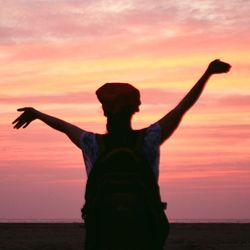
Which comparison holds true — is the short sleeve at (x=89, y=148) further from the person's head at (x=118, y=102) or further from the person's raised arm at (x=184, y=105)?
the person's raised arm at (x=184, y=105)

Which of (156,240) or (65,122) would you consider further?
(65,122)

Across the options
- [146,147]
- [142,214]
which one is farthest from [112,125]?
[142,214]

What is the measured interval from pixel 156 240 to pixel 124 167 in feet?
1.52

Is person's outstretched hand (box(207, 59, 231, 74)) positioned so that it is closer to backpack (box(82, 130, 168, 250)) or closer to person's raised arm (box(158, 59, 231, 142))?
person's raised arm (box(158, 59, 231, 142))

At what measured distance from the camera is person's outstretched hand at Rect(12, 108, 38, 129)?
4.96m

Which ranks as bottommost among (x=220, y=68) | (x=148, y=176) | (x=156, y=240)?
(x=156, y=240)

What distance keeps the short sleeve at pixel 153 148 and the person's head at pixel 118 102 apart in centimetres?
16

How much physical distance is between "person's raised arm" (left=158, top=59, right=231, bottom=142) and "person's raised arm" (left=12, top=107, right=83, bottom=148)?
1.83 feet

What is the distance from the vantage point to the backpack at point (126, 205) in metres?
4.45

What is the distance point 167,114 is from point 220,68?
1.38 ft

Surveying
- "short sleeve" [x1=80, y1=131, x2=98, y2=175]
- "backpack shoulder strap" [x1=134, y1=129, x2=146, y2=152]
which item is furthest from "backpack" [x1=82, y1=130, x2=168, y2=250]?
"short sleeve" [x1=80, y1=131, x2=98, y2=175]

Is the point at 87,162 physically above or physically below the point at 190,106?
below

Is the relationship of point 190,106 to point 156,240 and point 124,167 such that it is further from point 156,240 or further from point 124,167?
point 156,240

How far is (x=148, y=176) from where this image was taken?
14.6ft
